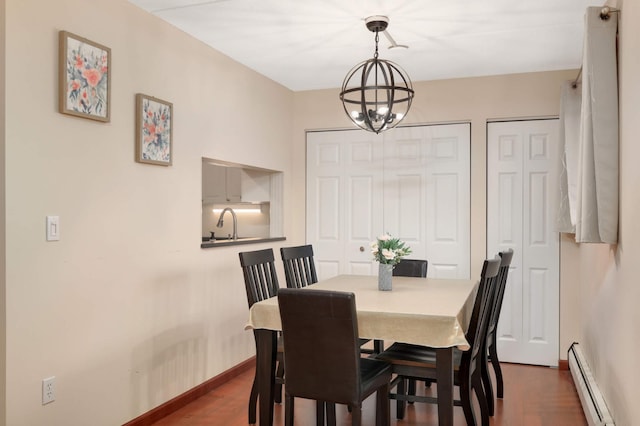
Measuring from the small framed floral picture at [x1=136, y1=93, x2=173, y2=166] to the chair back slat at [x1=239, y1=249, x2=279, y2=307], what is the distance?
0.80m

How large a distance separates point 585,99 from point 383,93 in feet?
7.79

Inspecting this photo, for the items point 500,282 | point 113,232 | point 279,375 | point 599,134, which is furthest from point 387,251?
point 113,232

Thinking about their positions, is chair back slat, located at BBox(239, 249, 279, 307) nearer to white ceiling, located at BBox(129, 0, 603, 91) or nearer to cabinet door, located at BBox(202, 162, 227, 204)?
white ceiling, located at BBox(129, 0, 603, 91)

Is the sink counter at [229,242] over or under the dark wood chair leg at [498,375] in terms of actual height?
over

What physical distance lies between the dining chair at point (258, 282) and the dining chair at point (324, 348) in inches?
21.2

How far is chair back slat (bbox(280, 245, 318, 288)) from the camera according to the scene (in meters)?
3.72

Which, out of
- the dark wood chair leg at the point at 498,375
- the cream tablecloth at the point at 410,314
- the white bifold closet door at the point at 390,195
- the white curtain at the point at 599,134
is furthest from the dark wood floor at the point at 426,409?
the white curtain at the point at 599,134

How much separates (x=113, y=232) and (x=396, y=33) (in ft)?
7.23

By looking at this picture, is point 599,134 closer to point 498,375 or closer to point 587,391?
point 587,391

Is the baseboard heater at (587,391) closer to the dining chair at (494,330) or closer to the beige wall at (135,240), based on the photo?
the beige wall at (135,240)

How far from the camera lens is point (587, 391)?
3322 mm

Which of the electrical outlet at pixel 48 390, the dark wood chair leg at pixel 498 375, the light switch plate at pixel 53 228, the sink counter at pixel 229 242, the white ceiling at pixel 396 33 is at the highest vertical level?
the white ceiling at pixel 396 33

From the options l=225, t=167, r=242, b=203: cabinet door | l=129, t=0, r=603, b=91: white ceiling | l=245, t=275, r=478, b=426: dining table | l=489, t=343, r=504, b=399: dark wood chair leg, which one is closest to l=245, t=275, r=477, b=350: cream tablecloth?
l=245, t=275, r=478, b=426: dining table

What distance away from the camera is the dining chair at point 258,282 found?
3186mm
